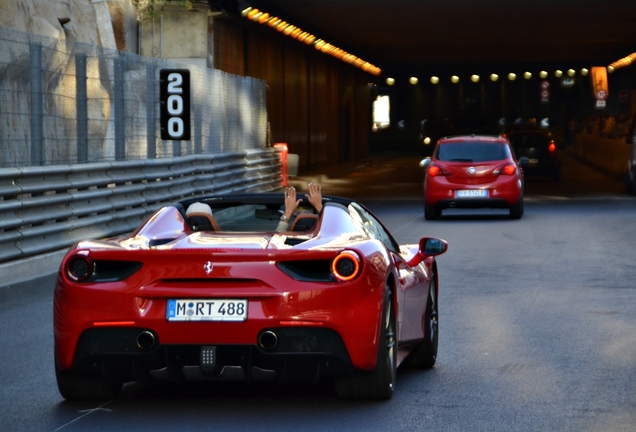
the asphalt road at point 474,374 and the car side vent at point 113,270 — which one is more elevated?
the car side vent at point 113,270

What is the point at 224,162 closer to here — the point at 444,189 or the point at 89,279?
the point at 444,189

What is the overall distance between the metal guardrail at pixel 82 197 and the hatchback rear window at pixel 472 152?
4260 mm

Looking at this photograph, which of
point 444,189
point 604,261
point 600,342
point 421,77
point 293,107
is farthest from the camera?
point 421,77

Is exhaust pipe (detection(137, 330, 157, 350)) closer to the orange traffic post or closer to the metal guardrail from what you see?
the metal guardrail

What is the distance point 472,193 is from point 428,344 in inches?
603

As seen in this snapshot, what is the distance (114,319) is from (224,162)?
19.9m

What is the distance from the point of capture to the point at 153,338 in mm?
6168

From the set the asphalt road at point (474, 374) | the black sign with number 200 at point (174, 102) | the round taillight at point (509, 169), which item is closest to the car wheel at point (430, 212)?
the round taillight at point (509, 169)

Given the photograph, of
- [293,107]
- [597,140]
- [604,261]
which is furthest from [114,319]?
[597,140]

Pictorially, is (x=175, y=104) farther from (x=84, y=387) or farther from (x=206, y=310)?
(x=206, y=310)

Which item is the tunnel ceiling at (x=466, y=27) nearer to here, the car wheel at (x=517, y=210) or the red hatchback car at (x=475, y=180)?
the red hatchback car at (x=475, y=180)

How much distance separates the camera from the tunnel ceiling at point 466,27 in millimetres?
36344

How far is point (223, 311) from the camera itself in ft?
20.2

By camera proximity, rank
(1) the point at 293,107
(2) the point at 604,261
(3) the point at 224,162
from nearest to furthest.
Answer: (2) the point at 604,261 < (3) the point at 224,162 < (1) the point at 293,107
